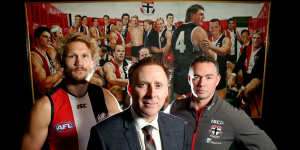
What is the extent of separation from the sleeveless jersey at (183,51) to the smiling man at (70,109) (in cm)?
63

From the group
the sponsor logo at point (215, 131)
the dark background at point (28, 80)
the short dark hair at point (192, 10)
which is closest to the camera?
the sponsor logo at point (215, 131)

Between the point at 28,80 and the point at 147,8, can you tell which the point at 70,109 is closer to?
the point at 28,80

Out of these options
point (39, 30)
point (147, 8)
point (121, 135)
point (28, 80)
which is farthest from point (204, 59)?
point (28, 80)

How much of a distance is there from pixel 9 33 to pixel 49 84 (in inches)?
22.9

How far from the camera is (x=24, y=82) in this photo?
1.53 metres

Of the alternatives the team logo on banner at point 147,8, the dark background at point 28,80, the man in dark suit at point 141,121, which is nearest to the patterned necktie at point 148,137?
the man in dark suit at point 141,121

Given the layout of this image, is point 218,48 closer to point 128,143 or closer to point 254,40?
point 254,40

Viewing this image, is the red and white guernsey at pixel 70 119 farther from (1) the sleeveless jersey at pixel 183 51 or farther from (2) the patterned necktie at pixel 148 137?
(1) the sleeveless jersey at pixel 183 51

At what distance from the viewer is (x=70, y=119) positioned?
1.26 meters

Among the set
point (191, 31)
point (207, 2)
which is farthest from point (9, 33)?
point (207, 2)

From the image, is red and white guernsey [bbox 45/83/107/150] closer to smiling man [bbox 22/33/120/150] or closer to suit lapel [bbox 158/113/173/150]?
smiling man [bbox 22/33/120/150]

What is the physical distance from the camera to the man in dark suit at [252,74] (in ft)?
4.82

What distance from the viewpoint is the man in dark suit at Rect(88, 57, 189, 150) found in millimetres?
1018

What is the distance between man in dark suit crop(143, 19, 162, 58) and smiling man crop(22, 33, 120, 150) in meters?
0.41
